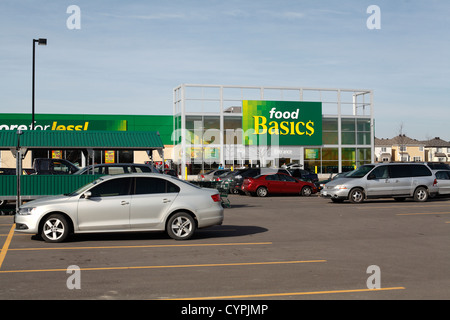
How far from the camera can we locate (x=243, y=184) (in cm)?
3148

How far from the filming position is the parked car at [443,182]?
90.3 feet

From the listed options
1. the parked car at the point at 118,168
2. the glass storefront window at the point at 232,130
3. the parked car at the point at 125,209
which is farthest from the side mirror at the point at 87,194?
the glass storefront window at the point at 232,130

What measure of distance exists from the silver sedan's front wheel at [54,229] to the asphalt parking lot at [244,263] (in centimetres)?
24

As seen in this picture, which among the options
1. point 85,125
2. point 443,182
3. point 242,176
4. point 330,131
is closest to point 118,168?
point 242,176

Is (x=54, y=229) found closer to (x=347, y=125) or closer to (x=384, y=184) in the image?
(x=384, y=184)

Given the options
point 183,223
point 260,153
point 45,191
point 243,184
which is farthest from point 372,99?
point 183,223

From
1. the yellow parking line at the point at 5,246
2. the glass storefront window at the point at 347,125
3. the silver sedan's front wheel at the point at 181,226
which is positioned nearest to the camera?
the yellow parking line at the point at 5,246

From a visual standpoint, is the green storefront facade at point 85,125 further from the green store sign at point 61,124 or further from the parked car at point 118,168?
the parked car at point 118,168

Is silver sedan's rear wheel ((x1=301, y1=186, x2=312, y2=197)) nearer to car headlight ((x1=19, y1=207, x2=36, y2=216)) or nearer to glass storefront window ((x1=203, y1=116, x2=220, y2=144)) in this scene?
car headlight ((x1=19, y1=207, x2=36, y2=216))

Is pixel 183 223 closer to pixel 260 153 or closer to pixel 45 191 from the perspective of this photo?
pixel 45 191

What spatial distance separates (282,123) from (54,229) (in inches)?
1749

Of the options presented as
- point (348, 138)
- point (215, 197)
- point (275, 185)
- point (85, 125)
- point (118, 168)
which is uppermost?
point (85, 125)

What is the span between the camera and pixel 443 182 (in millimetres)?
27891

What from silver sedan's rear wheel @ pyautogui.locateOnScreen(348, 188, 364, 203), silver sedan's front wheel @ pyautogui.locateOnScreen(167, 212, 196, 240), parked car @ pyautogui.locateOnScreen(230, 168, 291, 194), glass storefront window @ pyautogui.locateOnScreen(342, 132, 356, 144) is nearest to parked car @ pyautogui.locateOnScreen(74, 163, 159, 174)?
silver sedan's front wheel @ pyautogui.locateOnScreen(167, 212, 196, 240)
